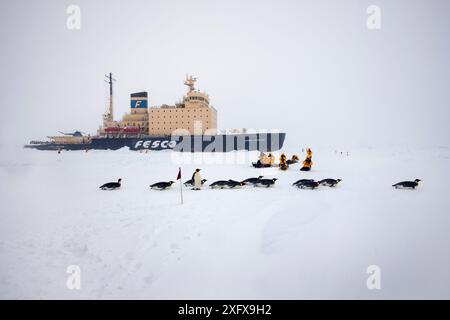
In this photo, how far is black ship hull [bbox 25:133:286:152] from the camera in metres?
26.5

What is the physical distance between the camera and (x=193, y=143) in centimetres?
2703

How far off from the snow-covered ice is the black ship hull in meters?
19.8

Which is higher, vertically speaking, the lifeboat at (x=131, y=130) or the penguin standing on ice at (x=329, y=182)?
the lifeboat at (x=131, y=130)

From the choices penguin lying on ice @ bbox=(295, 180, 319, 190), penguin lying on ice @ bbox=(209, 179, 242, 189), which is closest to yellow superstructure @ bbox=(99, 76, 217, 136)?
penguin lying on ice @ bbox=(209, 179, 242, 189)

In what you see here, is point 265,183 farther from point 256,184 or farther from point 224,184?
point 224,184

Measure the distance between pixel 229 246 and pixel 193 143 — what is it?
2360cm

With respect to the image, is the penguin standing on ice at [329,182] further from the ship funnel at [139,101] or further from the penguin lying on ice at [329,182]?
the ship funnel at [139,101]

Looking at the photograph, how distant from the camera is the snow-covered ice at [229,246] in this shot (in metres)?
3.29

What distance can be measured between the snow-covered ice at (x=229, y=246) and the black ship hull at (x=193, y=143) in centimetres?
1981

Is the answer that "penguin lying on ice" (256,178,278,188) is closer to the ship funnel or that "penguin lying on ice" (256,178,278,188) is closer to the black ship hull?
the black ship hull

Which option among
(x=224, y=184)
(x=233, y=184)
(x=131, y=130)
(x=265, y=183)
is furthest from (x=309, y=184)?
(x=131, y=130)

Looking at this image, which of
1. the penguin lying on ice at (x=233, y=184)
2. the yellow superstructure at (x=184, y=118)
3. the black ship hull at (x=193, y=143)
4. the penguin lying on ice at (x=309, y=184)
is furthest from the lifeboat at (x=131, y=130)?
the penguin lying on ice at (x=309, y=184)
